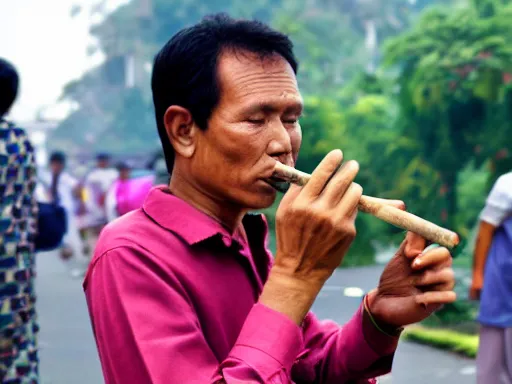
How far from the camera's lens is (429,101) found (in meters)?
9.60

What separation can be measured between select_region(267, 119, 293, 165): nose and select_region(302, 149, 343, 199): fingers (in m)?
0.21

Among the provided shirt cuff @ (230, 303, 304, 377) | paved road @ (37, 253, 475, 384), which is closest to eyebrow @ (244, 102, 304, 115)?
shirt cuff @ (230, 303, 304, 377)

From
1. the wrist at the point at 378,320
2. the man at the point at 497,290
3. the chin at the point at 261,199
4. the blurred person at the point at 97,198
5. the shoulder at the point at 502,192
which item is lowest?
the blurred person at the point at 97,198

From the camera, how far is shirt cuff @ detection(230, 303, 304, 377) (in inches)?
61.6

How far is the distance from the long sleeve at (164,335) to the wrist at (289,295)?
1 cm

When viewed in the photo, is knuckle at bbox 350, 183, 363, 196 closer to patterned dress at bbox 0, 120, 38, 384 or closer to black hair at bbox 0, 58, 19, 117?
patterned dress at bbox 0, 120, 38, 384

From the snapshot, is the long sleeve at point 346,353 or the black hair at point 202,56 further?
the long sleeve at point 346,353

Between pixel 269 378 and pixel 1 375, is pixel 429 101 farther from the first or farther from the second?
pixel 269 378

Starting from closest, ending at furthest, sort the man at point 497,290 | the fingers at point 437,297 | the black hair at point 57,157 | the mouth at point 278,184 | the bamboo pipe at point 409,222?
1. the bamboo pipe at point 409,222
2. the fingers at point 437,297
3. the mouth at point 278,184
4. the man at point 497,290
5. the black hair at point 57,157

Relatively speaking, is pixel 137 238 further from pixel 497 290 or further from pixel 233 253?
pixel 497 290

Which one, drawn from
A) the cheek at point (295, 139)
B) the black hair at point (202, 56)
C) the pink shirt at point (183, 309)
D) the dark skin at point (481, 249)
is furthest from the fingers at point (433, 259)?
the dark skin at point (481, 249)

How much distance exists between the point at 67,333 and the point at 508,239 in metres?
4.91

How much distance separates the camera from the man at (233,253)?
1.58m

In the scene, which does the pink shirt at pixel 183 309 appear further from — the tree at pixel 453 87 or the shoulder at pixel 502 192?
the tree at pixel 453 87
